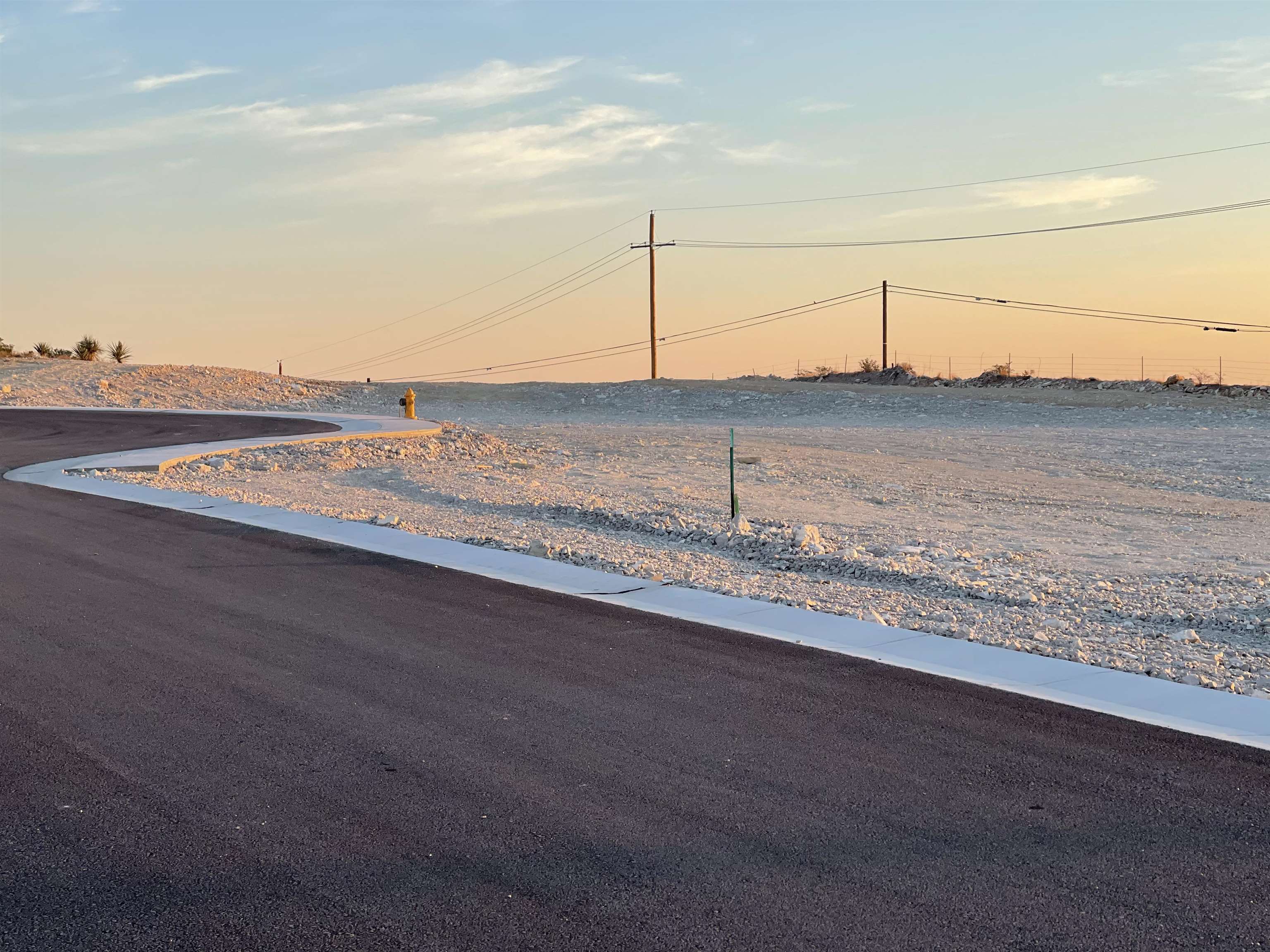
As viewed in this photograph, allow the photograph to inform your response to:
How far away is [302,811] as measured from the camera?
538 cm

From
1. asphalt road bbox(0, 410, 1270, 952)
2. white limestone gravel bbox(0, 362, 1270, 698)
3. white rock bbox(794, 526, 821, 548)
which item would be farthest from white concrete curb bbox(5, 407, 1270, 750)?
white rock bbox(794, 526, 821, 548)

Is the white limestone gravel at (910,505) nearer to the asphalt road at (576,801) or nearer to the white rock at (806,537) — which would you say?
the white rock at (806,537)

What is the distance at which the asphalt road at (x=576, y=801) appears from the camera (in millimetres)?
4340

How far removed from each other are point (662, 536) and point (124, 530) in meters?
6.54

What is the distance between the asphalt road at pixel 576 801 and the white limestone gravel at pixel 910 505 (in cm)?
243

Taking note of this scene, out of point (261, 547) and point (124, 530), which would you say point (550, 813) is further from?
point (124, 530)

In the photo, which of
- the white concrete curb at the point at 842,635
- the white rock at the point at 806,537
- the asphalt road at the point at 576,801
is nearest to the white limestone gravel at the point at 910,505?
the white rock at the point at 806,537

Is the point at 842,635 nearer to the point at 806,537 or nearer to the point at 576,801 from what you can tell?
the point at 576,801

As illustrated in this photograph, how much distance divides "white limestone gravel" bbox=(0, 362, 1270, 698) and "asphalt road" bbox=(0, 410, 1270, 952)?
2426mm

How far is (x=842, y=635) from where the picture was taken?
900cm

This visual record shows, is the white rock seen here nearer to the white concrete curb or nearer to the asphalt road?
the white concrete curb

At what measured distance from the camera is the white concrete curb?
706 cm

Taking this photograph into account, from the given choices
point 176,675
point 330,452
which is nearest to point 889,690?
point 176,675

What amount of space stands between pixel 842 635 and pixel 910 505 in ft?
38.9
